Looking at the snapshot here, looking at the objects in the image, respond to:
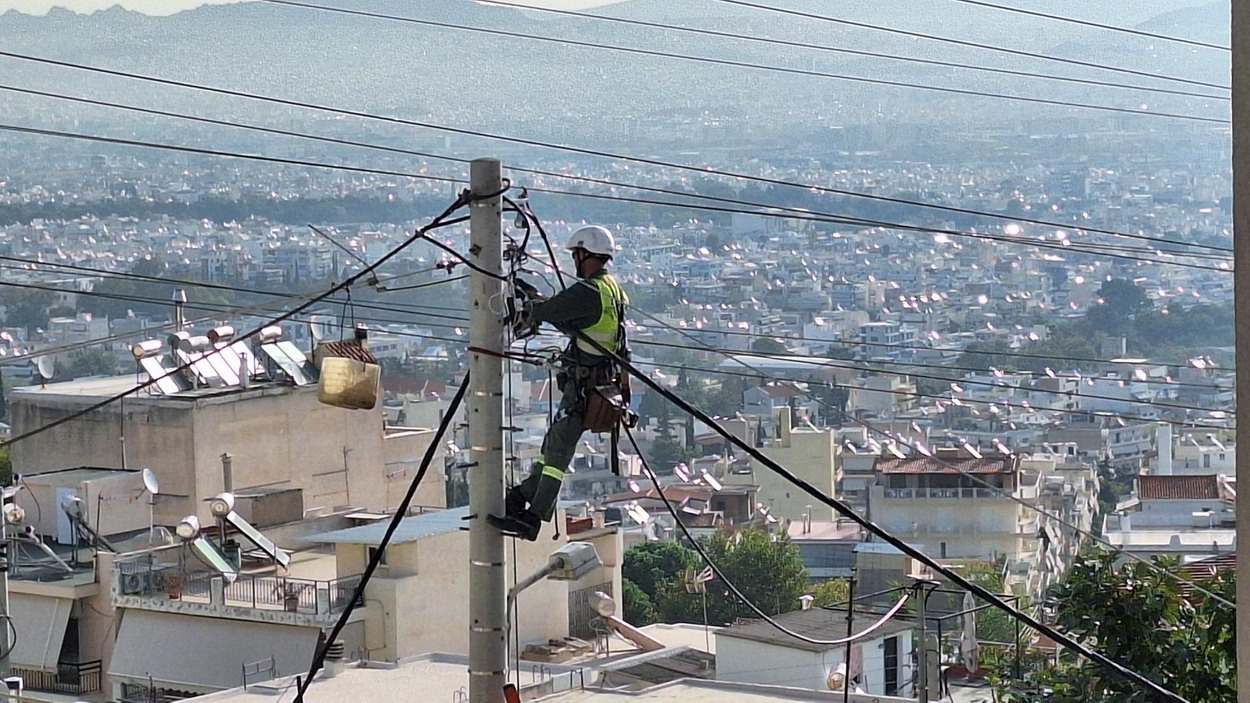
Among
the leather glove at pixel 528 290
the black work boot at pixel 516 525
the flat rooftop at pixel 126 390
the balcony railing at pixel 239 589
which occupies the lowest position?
the balcony railing at pixel 239 589

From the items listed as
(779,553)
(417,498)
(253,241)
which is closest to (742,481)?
(779,553)

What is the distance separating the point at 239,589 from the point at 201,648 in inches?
42.5

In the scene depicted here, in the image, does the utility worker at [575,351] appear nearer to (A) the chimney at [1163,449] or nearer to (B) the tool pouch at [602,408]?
(B) the tool pouch at [602,408]

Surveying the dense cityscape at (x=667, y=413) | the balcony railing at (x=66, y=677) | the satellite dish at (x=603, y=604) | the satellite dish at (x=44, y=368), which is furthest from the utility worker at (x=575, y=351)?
the satellite dish at (x=44, y=368)

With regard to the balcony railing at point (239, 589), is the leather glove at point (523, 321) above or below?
above

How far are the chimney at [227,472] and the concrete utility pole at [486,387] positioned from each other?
29453 mm

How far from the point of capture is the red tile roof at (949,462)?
69.2 metres

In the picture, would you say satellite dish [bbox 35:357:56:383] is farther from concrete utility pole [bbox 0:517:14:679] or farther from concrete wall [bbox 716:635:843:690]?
concrete utility pole [bbox 0:517:14:679]

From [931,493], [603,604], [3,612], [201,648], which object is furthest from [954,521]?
[3,612]

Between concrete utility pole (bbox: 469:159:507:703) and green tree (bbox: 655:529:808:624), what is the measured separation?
4802cm

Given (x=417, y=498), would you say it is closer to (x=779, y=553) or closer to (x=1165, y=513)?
(x=779, y=553)

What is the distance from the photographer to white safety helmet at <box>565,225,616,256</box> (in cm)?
980

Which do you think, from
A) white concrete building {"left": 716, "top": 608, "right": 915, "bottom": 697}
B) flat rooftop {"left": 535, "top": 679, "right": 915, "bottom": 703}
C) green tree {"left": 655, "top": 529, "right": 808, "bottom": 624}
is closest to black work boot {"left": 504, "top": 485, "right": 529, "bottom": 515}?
flat rooftop {"left": 535, "top": 679, "right": 915, "bottom": 703}

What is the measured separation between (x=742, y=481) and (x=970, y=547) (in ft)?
53.5
